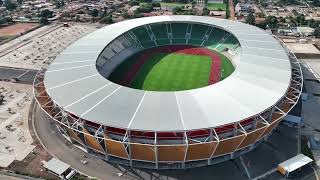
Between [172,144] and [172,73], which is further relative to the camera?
[172,73]

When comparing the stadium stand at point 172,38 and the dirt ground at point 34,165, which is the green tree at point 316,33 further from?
the dirt ground at point 34,165

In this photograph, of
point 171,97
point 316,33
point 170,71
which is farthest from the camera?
point 316,33

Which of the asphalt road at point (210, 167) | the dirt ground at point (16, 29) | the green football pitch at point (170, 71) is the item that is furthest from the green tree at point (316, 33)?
the dirt ground at point (16, 29)

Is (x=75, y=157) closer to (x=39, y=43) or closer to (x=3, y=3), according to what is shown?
(x=39, y=43)

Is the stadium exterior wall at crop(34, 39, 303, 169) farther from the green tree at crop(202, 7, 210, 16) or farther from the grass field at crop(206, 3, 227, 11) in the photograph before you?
the grass field at crop(206, 3, 227, 11)

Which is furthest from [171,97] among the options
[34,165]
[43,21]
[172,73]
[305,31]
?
[43,21]

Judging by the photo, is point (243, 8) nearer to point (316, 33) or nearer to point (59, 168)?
point (316, 33)
